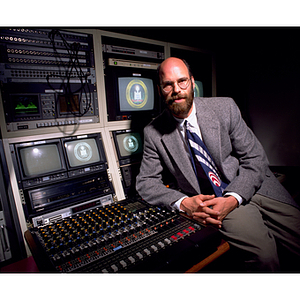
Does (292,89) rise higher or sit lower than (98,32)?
lower

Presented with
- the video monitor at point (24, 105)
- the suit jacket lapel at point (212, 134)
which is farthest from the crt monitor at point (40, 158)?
the suit jacket lapel at point (212, 134)

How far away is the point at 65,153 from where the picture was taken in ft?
4.66

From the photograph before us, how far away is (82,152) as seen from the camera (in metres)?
1.49

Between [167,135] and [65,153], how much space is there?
0.73 meters

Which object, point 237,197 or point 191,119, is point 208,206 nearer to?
point 237,197

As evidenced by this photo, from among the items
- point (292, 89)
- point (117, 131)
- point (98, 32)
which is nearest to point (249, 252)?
point (117, 131)

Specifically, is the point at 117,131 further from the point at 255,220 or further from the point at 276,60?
the point at 276,60

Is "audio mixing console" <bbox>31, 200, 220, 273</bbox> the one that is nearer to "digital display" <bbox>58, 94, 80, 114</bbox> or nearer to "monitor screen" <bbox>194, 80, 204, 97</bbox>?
"digital display" <bbox>58, 94, 80, 114</bbox>

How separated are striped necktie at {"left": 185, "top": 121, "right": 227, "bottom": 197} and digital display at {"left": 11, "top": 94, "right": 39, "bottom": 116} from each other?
1030 mm

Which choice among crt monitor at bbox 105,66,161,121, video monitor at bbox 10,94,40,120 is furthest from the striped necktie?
video monitor at bbox 10,94,40,120

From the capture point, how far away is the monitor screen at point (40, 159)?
4.26ft

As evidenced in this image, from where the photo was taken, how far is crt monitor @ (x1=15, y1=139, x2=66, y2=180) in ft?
4.22

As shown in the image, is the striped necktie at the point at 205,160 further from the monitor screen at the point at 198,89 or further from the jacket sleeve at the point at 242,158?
the monitor screen at the point at 198,89
